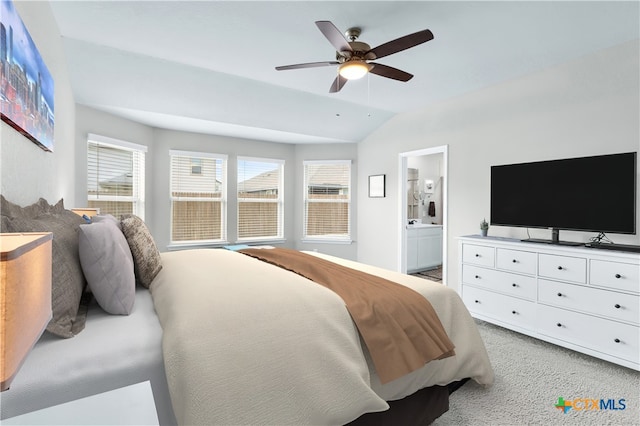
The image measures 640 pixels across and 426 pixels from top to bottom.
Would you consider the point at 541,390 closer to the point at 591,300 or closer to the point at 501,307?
the point at 591,300

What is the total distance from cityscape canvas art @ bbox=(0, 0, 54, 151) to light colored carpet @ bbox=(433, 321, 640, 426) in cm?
264

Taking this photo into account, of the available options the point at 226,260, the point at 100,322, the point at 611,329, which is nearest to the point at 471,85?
the point at 611,329

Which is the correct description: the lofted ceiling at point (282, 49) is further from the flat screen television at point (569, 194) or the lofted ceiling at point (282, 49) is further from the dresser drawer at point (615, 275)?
the dresser drawer at point (615, 275)

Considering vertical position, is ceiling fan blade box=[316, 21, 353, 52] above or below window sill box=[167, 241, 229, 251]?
above

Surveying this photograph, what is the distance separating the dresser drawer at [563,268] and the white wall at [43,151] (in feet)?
12.2

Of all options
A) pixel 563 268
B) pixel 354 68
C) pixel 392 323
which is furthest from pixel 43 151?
pixel 563 268

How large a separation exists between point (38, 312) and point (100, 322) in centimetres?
104

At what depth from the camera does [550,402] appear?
6.82 feet

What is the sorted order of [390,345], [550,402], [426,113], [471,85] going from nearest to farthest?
A: [390,345] < [550,402] < [471,85] < [426,113]

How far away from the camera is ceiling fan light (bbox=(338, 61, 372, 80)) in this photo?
2.46 m

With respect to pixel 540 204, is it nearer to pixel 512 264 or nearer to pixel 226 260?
pixel 512 264

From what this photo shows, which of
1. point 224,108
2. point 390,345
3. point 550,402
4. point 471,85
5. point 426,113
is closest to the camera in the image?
point 390,345

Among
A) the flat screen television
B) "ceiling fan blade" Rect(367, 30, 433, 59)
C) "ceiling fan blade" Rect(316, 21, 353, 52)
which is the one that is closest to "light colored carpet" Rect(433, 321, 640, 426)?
the flat screen television

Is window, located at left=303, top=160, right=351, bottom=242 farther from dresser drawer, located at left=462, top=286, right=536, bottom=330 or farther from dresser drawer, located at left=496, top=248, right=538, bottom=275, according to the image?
dresser drawer, located at left=496, top=248, right=538, bottom=275
